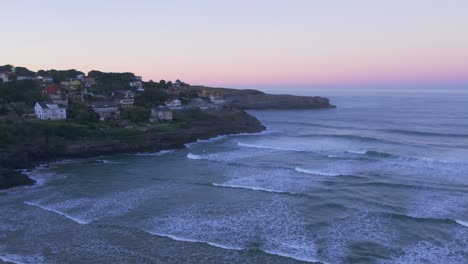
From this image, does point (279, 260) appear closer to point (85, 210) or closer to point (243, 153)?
point (85, 210)

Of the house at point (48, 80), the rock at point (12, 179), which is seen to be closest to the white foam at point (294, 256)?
the rock at point (12, 179)

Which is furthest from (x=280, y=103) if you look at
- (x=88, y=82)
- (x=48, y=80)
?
(x=48, y=80)

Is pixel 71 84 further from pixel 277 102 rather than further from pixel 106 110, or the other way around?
pixel 277 102

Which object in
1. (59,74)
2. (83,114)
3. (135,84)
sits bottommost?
(83,114)

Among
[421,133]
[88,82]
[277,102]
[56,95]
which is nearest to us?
[421,133]

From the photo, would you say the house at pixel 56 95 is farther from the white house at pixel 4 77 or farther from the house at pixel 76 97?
the white house at pixel 4 77

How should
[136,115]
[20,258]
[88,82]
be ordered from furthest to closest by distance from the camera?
[88,82]
[136,115]
[20,258]

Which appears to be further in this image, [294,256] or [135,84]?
[135,84]

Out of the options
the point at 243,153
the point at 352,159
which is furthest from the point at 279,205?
the point at 243,153
